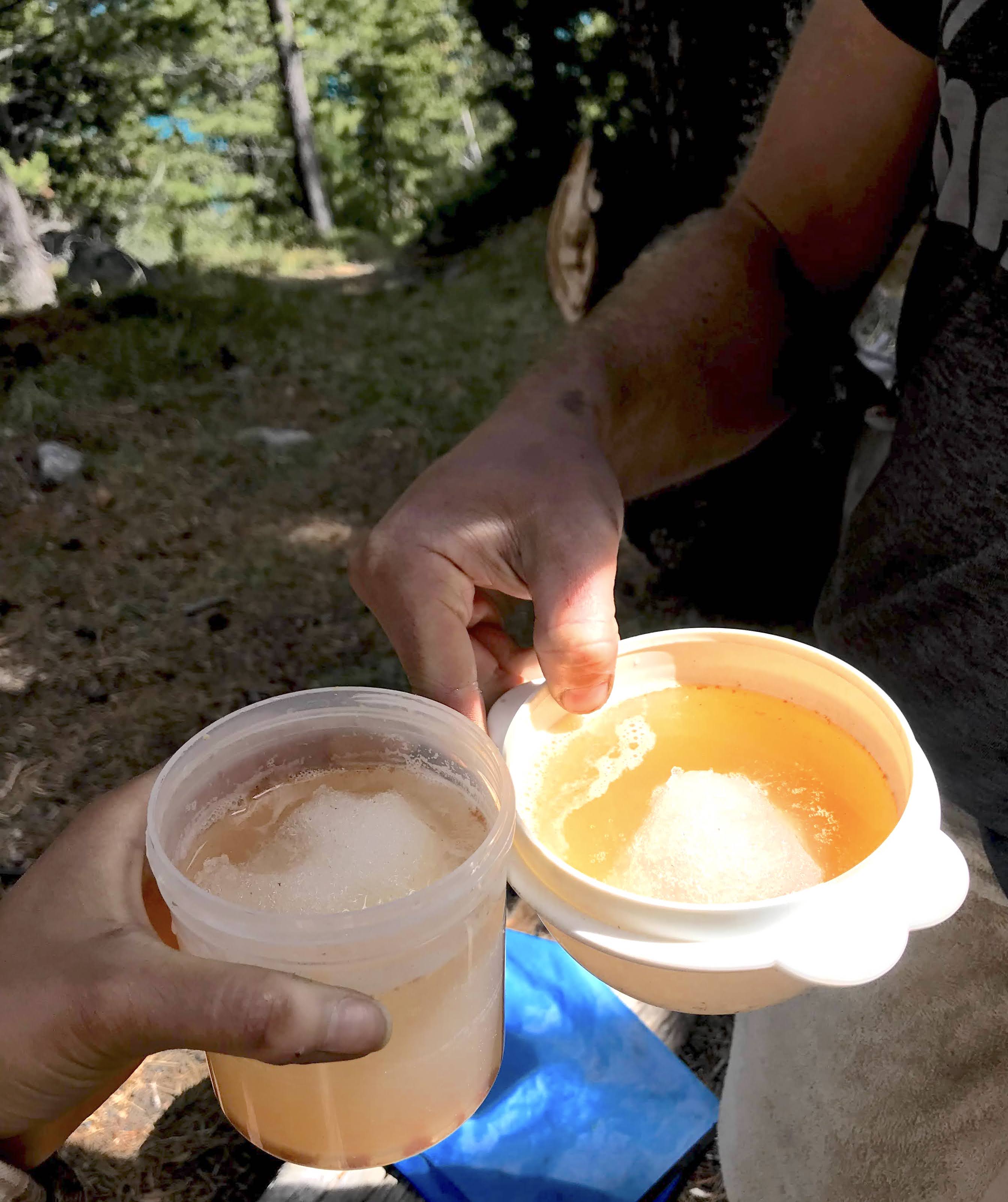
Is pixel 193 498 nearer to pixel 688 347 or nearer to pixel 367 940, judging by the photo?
pixel 688 347

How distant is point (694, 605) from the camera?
299cm

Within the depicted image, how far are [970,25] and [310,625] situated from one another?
2.42m

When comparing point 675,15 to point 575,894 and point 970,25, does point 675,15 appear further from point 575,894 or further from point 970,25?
point 575,894

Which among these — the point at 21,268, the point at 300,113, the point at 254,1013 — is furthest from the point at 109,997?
the point at 300,113

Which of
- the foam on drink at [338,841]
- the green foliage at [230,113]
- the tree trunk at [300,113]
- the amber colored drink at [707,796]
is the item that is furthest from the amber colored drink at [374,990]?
the tree trunk at [300,113]

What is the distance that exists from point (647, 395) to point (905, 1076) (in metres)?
0.95

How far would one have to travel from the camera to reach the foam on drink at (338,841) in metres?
0.74

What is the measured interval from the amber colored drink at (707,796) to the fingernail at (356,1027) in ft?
0.76

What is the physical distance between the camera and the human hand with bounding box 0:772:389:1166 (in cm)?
64

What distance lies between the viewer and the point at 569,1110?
5.07 feet

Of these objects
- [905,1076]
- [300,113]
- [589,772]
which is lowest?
[300,113]

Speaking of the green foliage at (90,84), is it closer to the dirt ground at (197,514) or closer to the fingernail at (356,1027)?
the dirt ground at (197,514)

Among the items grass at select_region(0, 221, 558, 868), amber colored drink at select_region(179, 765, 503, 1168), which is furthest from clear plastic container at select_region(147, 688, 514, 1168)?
grass at select_region(0, 221, 558, 868)

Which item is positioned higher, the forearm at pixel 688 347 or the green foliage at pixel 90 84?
the forearm at pixel 688 347
